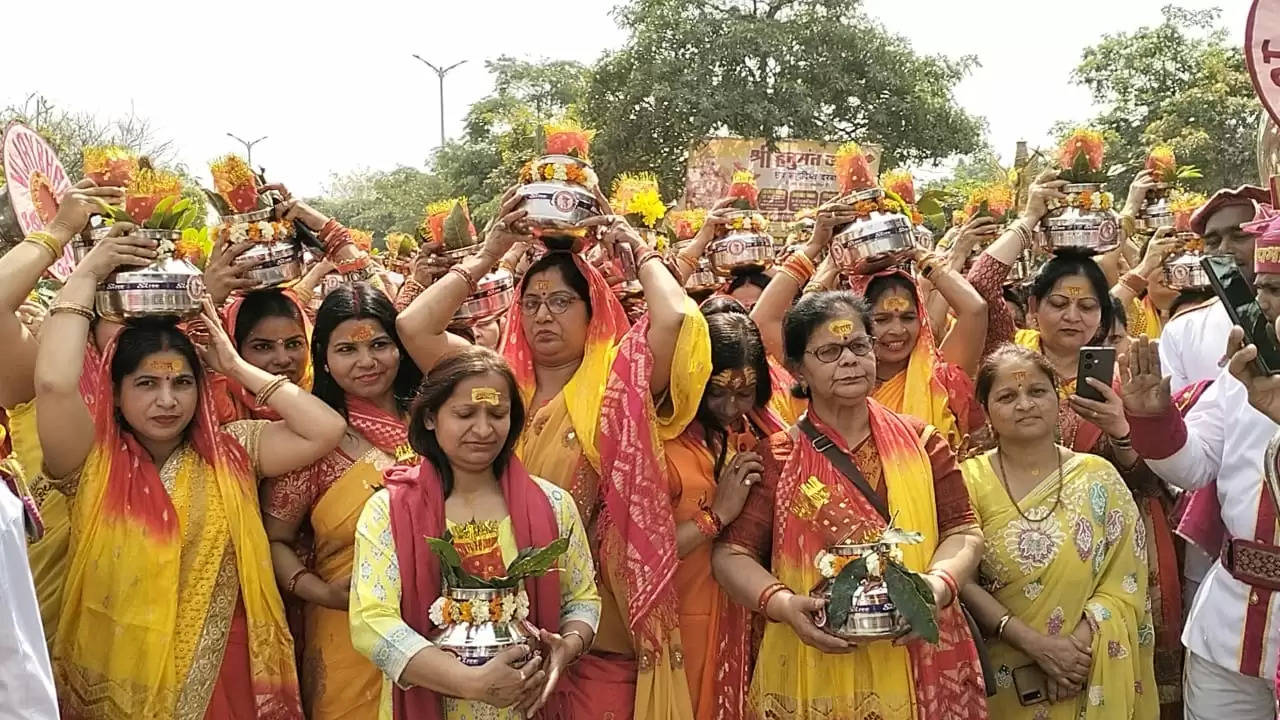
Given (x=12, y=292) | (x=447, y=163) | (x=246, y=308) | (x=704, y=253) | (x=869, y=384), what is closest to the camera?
(x=12, y=292)

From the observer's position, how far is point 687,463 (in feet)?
12.7

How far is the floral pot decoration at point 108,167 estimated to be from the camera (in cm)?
376

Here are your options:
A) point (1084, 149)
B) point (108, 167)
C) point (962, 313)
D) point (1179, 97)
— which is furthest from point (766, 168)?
point (108, 167)

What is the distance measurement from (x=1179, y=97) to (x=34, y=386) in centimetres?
2557

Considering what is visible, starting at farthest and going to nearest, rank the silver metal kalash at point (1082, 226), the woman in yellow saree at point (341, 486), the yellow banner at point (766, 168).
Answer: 1. the yellow banner at point (766, 168)
2. the silver metal kalash at point (1082, 226)
3. the woman in yellow saree at point (341, 486)

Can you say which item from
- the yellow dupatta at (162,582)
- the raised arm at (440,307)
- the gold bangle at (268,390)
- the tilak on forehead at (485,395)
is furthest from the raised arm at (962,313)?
the yellow dupatta at (162,582)

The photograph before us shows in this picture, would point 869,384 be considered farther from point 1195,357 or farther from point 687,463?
point 1195,357

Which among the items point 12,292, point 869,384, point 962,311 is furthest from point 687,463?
point 12,292

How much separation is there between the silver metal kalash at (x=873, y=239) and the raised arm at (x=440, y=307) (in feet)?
4.73

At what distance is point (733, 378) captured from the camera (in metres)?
3.95

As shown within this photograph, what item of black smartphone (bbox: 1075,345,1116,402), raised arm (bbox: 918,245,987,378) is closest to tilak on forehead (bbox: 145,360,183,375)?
black smartphone (bbox: 1075,345,1116,402)

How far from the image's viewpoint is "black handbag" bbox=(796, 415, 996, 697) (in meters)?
3.50

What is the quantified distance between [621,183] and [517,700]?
8.56 ft

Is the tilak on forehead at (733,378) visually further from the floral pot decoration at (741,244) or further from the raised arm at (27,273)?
Answer: the raised arm at (27,273)
